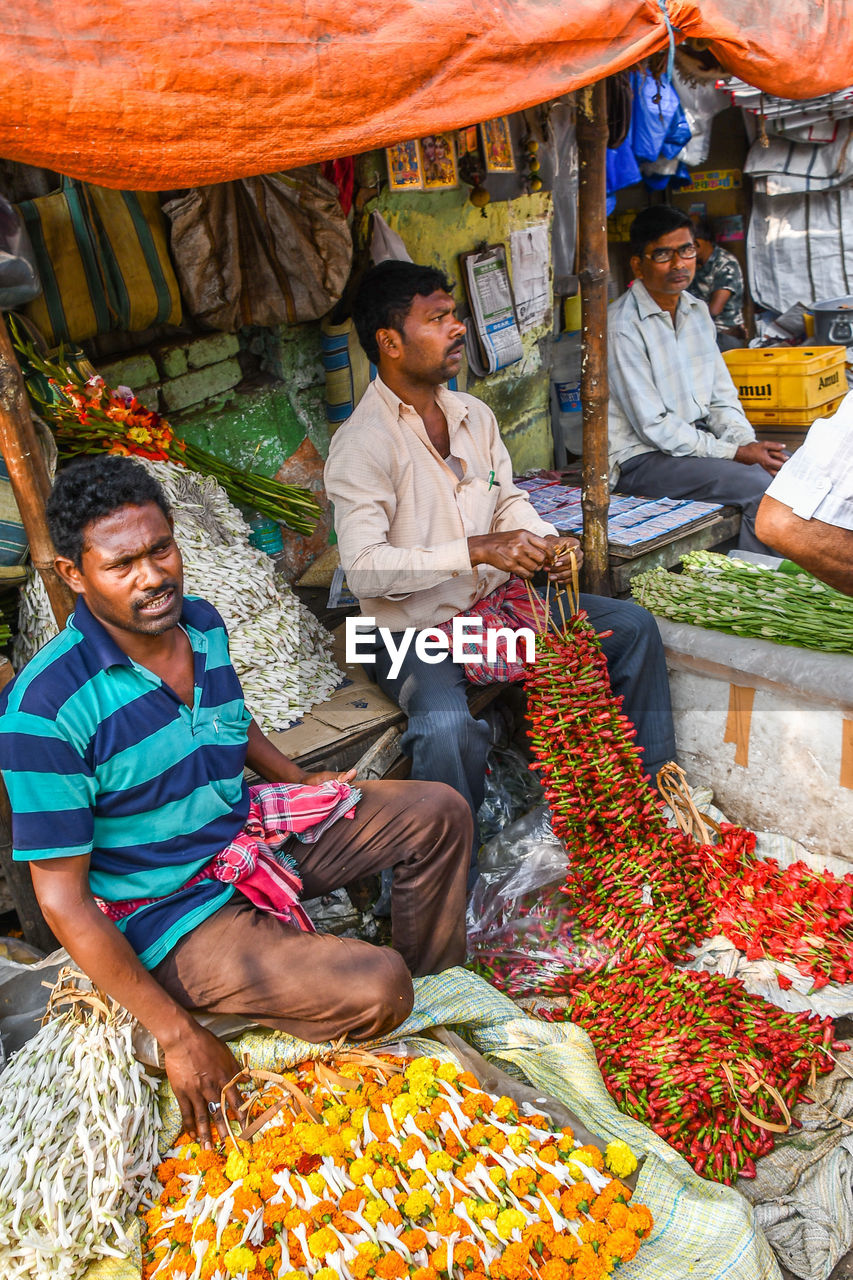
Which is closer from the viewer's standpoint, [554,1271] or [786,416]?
[554,1271]

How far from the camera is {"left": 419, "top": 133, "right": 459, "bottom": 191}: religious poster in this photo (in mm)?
4328

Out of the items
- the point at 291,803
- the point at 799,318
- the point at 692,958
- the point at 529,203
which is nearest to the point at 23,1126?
the point at 291,803

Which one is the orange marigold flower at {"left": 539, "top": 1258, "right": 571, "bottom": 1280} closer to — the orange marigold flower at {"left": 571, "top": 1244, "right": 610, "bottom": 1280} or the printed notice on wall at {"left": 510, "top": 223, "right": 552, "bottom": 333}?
the orange marigold flower at {"left": 571, "top": 1244, "right": 610, "bottom": 1280}

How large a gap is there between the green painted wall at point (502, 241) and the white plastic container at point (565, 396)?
0.23 ft

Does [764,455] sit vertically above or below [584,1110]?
above

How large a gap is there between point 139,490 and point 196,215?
181 centimetres

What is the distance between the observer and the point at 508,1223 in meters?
1.68

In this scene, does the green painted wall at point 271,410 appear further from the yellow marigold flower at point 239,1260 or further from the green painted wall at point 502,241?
the yellow marigold flower at point 239,1260

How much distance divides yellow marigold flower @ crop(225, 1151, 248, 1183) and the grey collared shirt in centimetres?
370

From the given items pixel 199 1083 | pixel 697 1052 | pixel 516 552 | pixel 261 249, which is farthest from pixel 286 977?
pixel 261 249

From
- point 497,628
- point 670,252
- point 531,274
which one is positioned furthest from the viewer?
point 531,274

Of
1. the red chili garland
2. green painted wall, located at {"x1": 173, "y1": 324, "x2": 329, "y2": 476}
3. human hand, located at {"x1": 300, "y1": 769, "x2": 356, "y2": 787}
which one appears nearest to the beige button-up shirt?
the red chili garland

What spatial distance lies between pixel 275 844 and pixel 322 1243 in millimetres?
947

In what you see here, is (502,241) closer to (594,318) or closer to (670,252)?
(670,252)
